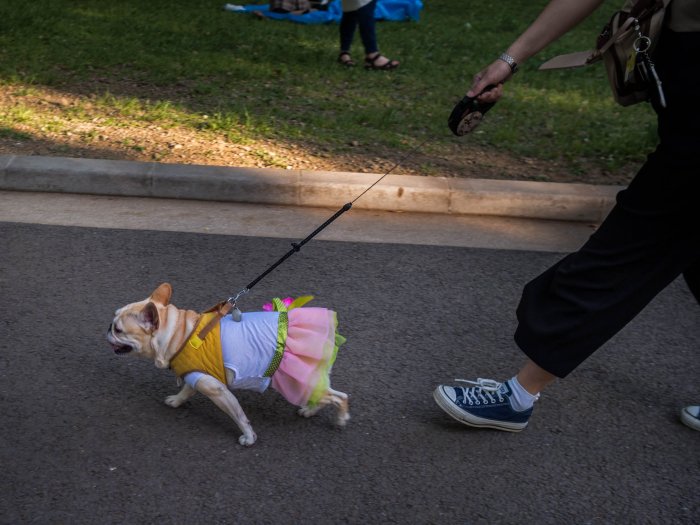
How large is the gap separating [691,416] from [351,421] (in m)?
1.36

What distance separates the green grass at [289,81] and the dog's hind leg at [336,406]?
3084 millimetres

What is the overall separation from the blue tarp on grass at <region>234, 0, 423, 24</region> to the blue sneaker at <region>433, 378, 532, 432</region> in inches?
296

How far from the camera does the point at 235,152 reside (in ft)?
19.1

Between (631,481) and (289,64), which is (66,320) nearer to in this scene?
(631,481)

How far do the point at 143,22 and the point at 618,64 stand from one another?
7.59 metres

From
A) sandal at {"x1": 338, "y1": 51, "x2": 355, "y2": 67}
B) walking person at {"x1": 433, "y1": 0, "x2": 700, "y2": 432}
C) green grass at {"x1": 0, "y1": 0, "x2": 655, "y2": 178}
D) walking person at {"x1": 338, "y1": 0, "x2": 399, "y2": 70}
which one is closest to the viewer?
walking person at {"x1": 433, "y1": 0, "x2": 700, "y2": 432}

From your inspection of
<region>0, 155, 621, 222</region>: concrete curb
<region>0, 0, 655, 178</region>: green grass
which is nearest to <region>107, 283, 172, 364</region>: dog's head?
<region>0, 155, 621, 222</region>: concrete curb

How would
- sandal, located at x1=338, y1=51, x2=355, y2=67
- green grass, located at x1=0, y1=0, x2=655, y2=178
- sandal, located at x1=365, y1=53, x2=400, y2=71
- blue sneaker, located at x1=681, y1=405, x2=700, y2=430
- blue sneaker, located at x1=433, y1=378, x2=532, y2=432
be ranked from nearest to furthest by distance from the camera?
blue sneaker, located at x1=433, y1=378, x2=532, y2=432, blue sneaker, located at x1=681, y1=405, x2=700, y2=430, green grass, located at x1=0, y1=0, x2=655, y2=178, sandal, located at x1=365, y1=53, x2=400, y2=71, sandal, located at x1=338, y1=51, x2=355, y2=67

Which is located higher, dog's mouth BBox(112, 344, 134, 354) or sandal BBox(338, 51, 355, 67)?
dog's mouth BBox(112, 344, 134, 354)

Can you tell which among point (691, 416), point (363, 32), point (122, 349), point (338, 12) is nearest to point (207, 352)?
point (122, 349)

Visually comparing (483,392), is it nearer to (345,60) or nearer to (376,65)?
(376,65)

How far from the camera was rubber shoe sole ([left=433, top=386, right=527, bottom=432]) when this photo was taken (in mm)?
3205

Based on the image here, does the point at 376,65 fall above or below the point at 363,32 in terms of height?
below

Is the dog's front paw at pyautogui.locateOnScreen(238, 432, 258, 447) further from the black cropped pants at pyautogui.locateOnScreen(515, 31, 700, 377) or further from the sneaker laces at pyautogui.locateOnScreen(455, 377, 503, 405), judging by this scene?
the black cropped pants at pyautogui.locateOnScreen(515, 31, 700, 377)
